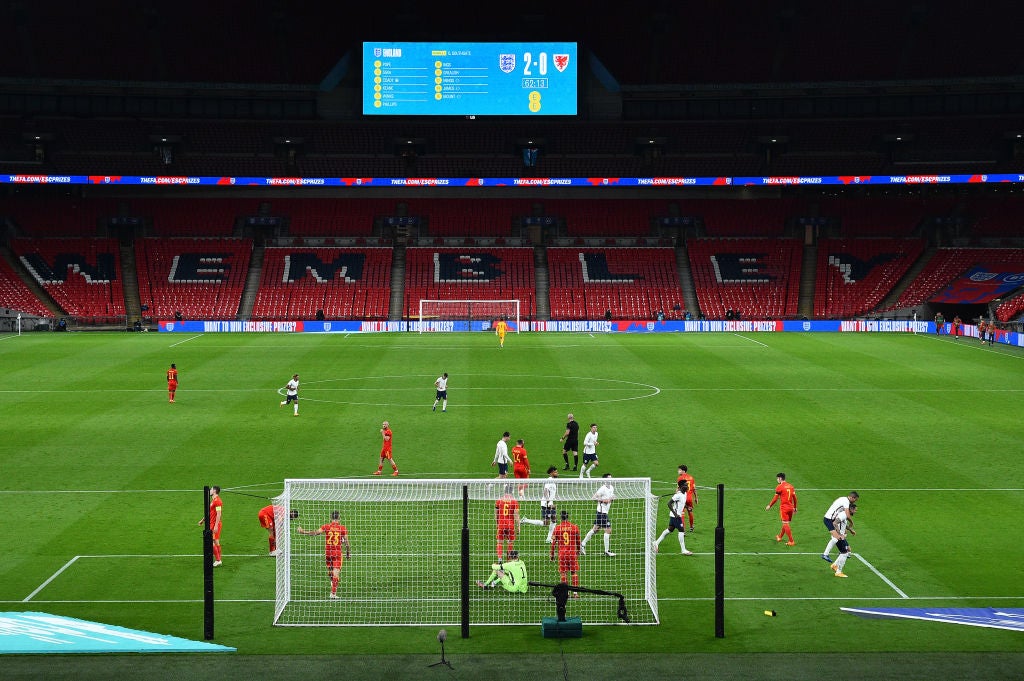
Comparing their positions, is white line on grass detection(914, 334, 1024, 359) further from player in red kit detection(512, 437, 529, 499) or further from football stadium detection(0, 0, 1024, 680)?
player in red kit detection(512, 437, 529, 499)

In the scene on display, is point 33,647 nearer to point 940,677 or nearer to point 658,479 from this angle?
point 940,677

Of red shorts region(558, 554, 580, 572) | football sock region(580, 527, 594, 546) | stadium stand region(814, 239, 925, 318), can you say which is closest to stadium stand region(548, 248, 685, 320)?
Result: stadium stand region(814, 239, 925, 318)

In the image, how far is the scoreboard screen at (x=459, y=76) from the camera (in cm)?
7456

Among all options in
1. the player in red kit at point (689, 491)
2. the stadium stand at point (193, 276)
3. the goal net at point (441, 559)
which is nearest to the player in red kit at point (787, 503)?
the player in red kit at point (689, 491)

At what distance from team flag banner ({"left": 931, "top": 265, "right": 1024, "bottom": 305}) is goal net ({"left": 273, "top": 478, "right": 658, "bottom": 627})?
50612 mm

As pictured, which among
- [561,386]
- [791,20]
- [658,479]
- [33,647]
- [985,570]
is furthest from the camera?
[791,20]

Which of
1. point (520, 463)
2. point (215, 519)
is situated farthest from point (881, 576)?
point (215, 519)

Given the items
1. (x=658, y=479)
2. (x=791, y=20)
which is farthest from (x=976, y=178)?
(x=658, y=479)

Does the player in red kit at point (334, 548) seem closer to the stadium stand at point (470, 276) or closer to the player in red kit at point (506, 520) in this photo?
the player in red kit at point (506, 520)

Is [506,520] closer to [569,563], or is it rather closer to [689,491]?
[569,563]

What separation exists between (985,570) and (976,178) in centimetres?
6099

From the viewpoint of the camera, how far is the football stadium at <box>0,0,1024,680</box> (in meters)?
17.2

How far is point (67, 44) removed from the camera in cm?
7575

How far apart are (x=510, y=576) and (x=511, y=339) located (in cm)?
4405
